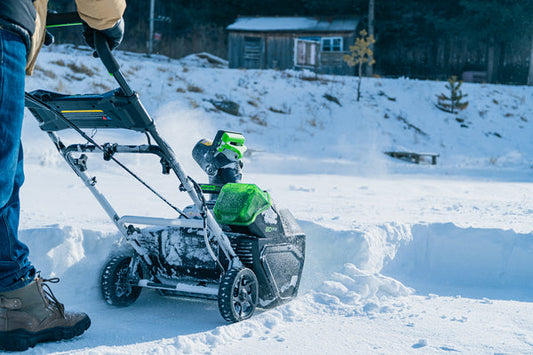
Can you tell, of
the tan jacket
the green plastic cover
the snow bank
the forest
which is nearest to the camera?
the tan jacket

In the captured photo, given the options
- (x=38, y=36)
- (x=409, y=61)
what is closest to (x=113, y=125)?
(x=38, y=36)

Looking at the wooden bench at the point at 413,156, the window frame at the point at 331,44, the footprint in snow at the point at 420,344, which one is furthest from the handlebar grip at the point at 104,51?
Result: the window frame at the point at 331,44

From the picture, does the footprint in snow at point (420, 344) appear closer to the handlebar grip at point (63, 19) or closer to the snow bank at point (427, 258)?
the snow bank at point (427, 258)

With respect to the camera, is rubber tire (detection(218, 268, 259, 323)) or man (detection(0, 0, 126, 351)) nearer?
man (detection(0, 0, 126, 351))

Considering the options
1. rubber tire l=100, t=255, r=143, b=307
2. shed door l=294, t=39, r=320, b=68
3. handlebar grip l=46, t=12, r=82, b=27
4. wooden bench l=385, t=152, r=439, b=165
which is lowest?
wooden bench l=385, t=152, r=439, b=165

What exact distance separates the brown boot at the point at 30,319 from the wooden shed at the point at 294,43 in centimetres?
2341

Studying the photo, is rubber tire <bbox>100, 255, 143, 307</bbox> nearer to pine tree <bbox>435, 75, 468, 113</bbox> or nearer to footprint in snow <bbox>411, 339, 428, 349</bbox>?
footprint in snow <bbox>411, 339, 428, 349</bbox>

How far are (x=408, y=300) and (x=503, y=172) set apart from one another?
9306 millimetres

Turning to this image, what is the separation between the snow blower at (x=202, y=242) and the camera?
267 cm

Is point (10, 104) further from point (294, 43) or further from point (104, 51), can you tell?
point (294, 43)

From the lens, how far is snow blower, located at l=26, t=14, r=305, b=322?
267cm

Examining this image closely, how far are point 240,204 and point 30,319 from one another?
118 centimetres

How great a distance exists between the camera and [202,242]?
3043mm

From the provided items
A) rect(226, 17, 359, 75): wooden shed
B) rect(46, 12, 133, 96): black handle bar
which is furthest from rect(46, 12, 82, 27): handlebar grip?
rect(226, 17, 359, 75): wooden shed
